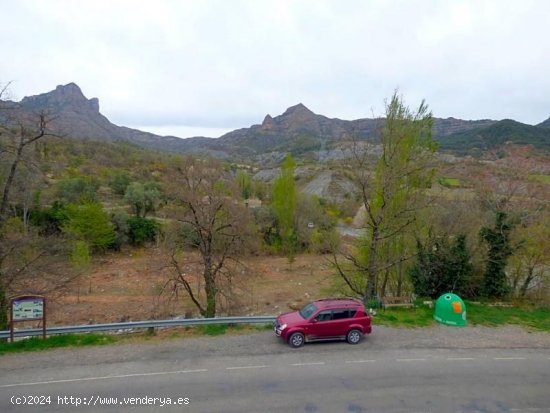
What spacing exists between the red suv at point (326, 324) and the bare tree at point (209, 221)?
4502 millimetres

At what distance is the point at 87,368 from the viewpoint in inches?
376

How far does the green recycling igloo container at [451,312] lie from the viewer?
43.8 feet

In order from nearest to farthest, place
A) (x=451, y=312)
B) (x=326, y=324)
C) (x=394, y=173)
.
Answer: (x=326, y=324)
(x=451, y=312)
(x=394, y=173)

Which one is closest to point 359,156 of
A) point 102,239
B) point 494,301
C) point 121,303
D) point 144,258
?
point 494,301

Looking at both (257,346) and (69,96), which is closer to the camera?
(257,346)

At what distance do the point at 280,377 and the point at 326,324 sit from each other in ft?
8.06

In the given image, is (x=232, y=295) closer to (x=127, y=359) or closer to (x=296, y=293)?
(x=127, y=359)

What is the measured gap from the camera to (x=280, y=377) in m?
9.28

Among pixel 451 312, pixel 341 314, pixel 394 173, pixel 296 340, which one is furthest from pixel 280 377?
pixel 394 173

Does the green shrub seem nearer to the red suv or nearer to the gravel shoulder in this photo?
the gravel shoulder

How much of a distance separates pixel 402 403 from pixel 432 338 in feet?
14.0

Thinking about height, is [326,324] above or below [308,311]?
below

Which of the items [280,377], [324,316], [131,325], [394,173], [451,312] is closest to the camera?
[280,377]

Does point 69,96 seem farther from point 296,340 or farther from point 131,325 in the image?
point 296,340
